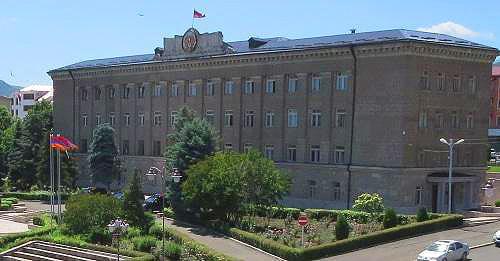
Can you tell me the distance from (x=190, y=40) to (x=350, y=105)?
20.3m

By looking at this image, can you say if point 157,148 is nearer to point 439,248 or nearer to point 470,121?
point 470,121

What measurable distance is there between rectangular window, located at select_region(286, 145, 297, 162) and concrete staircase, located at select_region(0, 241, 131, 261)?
75.7 ft

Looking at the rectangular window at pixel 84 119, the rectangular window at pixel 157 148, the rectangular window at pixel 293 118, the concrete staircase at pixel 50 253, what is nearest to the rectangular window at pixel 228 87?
the rectangular window at pixel 293 118

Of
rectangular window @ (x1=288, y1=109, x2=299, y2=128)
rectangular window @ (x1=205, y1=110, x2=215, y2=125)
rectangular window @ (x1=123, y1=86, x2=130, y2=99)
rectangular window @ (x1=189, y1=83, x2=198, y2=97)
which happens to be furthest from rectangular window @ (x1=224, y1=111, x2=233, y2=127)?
rectangular window @ (x1=123, y1=86, x2=130, y2=99)

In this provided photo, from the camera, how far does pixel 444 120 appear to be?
54438 millimetres

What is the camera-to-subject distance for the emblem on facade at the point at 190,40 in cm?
6756

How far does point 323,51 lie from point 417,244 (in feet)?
68.5

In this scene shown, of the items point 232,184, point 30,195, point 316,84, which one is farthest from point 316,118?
point 30,195

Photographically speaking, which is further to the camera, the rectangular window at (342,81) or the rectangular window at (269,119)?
the rectangular window at (269,119)

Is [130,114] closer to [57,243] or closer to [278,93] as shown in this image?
[278,93]

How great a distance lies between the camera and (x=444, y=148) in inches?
2147

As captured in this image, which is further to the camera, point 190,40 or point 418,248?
point 190,40

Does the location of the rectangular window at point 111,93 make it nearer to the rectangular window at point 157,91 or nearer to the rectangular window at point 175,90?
the rectangular window at point 157,91

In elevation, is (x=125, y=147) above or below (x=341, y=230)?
above
